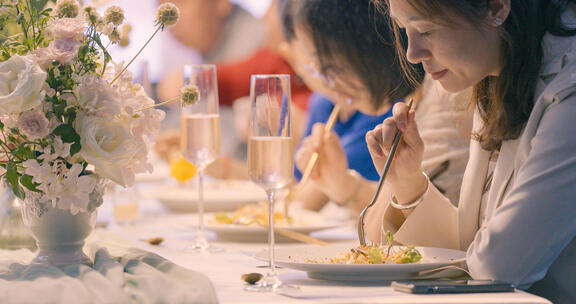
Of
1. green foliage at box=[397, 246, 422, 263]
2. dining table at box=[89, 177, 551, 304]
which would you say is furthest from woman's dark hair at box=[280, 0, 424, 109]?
green foliage at box=[397, 246, 422, 263]

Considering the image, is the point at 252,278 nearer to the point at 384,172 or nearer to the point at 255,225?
the point at 384,172

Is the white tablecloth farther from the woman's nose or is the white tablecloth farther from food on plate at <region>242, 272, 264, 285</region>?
the woman's nose

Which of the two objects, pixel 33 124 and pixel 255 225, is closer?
pixel 33 124

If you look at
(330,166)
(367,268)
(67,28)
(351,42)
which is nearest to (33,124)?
(67,28)

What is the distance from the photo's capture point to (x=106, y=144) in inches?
44.4

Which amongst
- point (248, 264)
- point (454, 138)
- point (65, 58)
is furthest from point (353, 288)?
point (454, 138)

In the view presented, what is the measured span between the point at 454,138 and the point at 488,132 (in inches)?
17.4

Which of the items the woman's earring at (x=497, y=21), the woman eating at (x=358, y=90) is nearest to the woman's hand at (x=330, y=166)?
the woman eating at (x=358, y=90)

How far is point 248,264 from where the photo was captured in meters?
1.40

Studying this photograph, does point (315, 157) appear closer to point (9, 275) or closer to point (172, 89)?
point (9, 275)

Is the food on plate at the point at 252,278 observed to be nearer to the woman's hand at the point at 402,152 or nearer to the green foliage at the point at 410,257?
the green foliage at the point at 410,257

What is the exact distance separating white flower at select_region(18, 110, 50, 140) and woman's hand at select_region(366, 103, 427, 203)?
61 centimetres

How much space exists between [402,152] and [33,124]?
2.20ft

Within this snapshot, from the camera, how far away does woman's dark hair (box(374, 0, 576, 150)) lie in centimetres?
115
